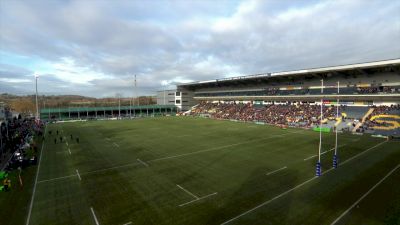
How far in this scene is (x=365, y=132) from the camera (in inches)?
1590

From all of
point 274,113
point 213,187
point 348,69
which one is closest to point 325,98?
point 348,69

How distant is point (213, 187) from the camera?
17078 mm

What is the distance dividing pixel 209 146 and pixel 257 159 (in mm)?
8643

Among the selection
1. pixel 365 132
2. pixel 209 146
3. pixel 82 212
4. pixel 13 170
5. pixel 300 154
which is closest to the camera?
pixel 82 212

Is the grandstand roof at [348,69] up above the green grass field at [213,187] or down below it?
above

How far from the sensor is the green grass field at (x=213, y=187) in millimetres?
13031

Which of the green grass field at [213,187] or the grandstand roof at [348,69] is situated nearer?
the green grass field at [213,187]

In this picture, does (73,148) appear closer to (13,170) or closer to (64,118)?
(13,170)

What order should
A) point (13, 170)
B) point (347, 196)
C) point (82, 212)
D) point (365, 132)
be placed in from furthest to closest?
1. point (365, 132)
2. point (13, 170)
3. point (347, 196)
4. point (82, 212)

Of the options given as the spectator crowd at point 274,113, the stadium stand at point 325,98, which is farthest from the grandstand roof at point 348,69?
the spectator crowd at point 274,113

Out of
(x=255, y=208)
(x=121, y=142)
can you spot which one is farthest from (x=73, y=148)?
(x=255, y=208)

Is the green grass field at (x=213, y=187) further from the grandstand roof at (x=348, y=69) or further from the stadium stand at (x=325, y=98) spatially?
the grandstand roof at (x=348, y=69)

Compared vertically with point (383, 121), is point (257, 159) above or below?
below

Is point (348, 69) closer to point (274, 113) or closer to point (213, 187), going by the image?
point (274, 113)
